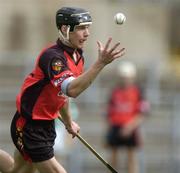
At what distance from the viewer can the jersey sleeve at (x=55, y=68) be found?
10719mm

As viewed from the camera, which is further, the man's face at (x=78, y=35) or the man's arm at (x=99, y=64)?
the man's face at (x=78, y=35)

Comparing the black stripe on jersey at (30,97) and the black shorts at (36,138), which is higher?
the black stripe on jersey at (30,97)

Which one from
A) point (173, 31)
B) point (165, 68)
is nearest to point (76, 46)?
point (165, 68)

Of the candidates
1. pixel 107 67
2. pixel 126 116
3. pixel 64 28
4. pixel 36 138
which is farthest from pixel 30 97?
pixel 107 67

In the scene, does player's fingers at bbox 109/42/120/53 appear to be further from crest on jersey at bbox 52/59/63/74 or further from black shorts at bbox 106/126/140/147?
black shorts at bbox 106/126/140/147

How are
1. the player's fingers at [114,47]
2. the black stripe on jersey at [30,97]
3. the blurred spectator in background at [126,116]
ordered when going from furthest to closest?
the blurred spectator in background at [126,116] → the black stripe on jersey at [30,97] → the player's fingers at [114,47]

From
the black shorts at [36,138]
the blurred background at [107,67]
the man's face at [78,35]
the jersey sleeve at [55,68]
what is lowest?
the blurred background at [107,67]

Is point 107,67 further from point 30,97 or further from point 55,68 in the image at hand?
point 55,68

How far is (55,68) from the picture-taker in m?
10.8

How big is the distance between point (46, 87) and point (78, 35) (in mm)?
629

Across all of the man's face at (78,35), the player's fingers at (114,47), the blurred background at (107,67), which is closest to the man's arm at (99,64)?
the player's fingers at (114,47)

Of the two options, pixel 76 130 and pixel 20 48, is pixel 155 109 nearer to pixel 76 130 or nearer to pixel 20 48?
pixel 20 48

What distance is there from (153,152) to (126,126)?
2.62 metres

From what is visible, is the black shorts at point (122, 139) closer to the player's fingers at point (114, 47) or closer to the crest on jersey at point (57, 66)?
the crest on jersey at point (57, 66)
